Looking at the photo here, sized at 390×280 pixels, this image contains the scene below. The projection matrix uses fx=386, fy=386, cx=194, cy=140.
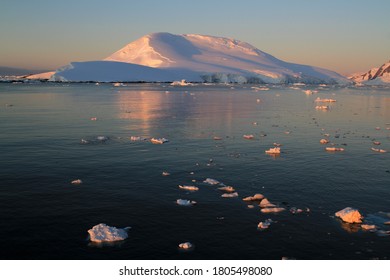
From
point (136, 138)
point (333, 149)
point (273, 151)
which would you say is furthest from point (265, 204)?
point (136, 138)

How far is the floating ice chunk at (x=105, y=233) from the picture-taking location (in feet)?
32.3

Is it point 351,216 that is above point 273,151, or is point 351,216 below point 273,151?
below

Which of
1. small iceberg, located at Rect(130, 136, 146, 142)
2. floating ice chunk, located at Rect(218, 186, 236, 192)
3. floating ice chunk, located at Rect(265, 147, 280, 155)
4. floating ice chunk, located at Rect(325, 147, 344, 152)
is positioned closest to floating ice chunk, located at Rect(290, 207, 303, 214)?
floating ice chunk, located at Rect(218, 186, 236, 192)

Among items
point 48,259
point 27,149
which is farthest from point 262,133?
point 48,259

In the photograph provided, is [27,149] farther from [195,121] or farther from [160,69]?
[160,69]

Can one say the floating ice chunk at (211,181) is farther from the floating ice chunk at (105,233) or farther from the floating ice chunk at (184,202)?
the floating ice chunk at (105,233)

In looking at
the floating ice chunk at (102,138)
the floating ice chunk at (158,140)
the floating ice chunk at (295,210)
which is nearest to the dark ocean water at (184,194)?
the floating ice chunk at (295,210)

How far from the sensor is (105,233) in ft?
32.8

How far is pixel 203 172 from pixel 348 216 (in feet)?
21.1

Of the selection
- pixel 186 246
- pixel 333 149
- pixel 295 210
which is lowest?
pixel 186 246

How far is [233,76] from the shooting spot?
628 feet

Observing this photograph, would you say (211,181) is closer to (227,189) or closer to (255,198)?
(227,189)

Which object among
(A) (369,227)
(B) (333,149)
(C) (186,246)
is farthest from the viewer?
(B) (333,149)

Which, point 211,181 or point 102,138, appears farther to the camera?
point 102,138
